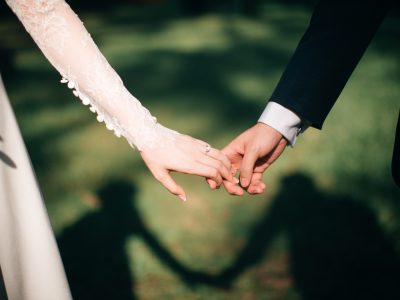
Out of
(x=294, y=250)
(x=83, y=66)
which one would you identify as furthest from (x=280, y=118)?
(x=294, y=250)

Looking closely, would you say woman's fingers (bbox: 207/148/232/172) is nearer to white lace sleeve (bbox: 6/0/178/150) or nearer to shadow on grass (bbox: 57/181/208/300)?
white lace sleeve (bbox: 6/0/178/150)

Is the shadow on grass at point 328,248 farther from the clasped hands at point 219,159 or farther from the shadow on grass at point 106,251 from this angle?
the clasped hands at point 219,159

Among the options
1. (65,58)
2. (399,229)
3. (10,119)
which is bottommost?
(399,229)

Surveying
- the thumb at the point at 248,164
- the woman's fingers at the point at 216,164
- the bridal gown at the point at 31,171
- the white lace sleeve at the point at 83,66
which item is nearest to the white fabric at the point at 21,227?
the bridal gown at the point at 31,171

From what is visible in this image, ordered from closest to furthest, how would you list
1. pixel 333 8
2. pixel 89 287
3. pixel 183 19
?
pixel 333 8 → pixel 89 287 → pixel 183 19

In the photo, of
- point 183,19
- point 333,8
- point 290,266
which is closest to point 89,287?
point 290,266

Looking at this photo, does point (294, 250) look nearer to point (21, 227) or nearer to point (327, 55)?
point (327, 55)

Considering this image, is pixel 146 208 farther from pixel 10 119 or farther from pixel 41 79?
pixel 41 79

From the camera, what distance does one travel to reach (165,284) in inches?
66.1

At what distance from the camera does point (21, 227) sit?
923 millimetres

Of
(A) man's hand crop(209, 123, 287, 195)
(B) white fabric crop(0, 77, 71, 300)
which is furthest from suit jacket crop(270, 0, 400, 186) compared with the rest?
(B) white fabric crop(0, 77, 71, 300)

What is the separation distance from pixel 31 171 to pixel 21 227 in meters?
0.14

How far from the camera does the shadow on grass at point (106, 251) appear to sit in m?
1.68

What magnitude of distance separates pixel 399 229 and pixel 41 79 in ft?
13.3
